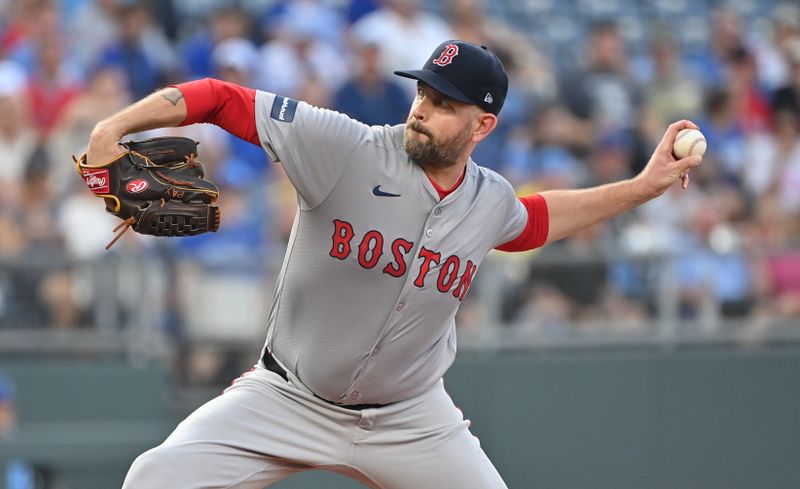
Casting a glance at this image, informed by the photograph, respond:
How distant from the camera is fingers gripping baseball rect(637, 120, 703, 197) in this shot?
505 cm

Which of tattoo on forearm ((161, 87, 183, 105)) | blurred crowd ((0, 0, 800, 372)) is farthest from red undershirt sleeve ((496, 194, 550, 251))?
blurred crowd ((0, 0, 800, 372))

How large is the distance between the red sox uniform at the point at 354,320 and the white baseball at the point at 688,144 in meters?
0.76

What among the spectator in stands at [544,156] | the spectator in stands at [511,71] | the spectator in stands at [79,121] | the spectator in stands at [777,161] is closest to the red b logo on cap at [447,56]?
the spectator in stands at [79,121]

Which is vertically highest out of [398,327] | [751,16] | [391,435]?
[751,16]

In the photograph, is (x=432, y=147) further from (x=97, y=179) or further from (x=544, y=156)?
(x=544, y=156)

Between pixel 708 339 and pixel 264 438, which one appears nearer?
pixel 264 438

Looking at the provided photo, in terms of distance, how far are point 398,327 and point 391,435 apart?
0.43m

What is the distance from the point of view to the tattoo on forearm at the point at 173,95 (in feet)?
13.5

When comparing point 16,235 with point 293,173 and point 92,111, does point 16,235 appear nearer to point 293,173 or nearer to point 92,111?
point 92,111

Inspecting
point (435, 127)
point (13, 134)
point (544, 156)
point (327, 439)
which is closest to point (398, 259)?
point (435, 127)

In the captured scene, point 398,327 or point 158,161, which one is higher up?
point 158,161

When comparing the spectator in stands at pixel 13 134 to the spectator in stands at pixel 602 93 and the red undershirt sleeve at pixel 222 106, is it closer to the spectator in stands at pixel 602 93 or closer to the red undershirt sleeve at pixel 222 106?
the spectator in stands at pixel 602 93

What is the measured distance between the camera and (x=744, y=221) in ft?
31.4

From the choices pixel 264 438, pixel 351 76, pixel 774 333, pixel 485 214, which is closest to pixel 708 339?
pixel 774 333
